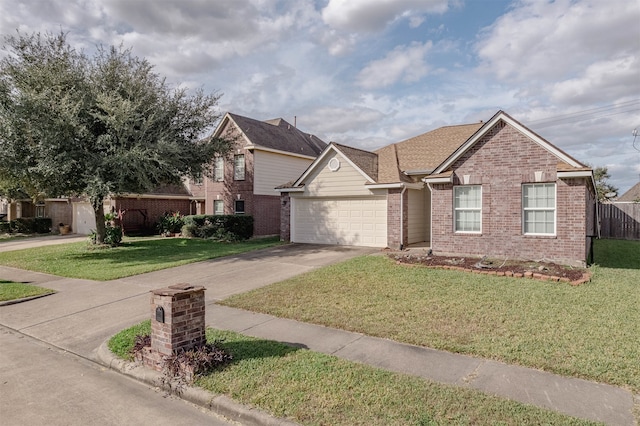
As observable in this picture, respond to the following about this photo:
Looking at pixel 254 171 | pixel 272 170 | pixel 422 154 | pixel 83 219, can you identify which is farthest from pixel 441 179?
pixel 83 219

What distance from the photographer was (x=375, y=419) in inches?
142

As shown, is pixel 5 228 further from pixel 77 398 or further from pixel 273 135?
pixel 77 398

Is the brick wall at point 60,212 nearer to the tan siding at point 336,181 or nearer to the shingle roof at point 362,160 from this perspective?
the tan siding at point 336,181

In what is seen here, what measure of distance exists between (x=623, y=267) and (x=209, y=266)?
12.7 m

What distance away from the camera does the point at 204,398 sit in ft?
13.8

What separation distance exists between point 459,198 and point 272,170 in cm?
1284

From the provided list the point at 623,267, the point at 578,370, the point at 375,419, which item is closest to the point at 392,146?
the point at 623,267

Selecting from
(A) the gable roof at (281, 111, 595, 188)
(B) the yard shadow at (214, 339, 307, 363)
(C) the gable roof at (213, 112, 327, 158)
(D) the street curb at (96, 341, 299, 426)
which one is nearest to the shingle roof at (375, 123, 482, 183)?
(A) the gable roof at (281, 111, 595, 188)

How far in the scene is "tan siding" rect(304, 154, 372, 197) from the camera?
16531mm

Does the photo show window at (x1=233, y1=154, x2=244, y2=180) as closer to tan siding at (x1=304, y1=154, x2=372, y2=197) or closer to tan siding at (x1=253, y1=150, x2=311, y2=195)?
tan siding at (x1=253, y1=150, x2=311, y2=195)

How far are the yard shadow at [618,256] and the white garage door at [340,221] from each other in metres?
7.50

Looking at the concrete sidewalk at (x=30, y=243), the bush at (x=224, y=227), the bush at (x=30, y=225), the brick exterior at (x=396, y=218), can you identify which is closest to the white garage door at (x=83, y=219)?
the bush at (x=30, y=225)

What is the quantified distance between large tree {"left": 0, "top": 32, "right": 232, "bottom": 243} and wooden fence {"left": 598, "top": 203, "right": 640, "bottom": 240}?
21.6 metres

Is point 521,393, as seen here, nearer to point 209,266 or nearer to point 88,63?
point 209,266
